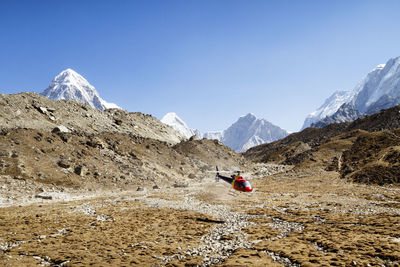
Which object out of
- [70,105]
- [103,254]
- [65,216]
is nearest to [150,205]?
[65,216]

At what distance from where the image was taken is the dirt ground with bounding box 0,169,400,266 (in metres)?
15.4

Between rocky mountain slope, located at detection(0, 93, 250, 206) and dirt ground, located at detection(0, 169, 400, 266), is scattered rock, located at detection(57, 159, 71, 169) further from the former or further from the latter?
dirt ground, located at detection(0, 169, 400, 266)

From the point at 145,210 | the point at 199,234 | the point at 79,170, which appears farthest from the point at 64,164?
→ the point at 199,234

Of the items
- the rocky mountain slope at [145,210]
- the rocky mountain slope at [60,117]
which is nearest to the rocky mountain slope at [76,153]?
the rocky mountain slope at [60,117]

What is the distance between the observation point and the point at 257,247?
59.0 ft

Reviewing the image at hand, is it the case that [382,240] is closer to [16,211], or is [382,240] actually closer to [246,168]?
[16,211]

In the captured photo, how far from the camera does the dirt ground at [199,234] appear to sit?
15.4 meters

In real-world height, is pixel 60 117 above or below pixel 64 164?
above

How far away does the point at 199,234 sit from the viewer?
21.7m

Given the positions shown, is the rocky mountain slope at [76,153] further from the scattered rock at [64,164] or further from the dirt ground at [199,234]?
the dirt ground at [199,234]

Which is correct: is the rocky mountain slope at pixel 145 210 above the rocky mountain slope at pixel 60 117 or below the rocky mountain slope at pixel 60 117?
below

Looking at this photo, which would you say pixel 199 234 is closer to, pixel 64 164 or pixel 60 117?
pixel 64 164

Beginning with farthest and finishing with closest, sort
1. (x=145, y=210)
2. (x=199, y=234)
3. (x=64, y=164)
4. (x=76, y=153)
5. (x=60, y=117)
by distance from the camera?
A: 1. (x=60, y=117)
2. (x=76, y=153)
3. (x=64, y=164)
4. (x=145, y=210)
5. (x=199, y=234)

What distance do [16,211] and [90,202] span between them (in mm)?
10025
